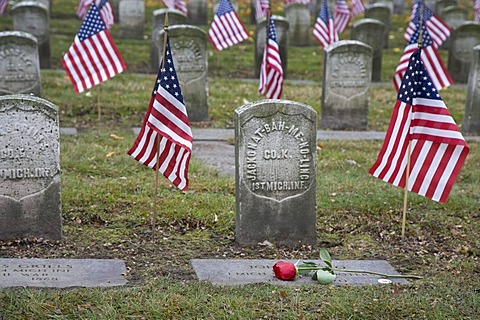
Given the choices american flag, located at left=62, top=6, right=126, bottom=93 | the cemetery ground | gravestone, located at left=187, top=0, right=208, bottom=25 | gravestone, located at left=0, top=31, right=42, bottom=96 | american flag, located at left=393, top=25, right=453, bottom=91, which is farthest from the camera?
gravestone, located at left=187, top=0, right=208, bottom=25

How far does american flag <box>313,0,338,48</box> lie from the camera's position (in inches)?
631

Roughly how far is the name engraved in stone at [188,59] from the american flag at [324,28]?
379 cm

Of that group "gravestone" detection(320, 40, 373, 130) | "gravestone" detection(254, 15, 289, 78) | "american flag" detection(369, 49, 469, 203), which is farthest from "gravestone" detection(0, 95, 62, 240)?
"gravestone" detection(254, 15, 289, 78)

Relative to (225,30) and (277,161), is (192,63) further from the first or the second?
(277,161)

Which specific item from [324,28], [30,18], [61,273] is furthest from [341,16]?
[61,273]

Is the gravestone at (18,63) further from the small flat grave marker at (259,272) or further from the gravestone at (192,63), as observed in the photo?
the small flat grave marker at (259,272)

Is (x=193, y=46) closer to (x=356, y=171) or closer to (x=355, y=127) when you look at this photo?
(x=355, y=127)

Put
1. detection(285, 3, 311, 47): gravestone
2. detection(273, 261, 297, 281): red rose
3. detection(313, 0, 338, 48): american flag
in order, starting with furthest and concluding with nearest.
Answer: detection(285, 3, 311, 47): gravestone
detection(313, 0, 338, 48): american flag
detection(273, 261, 297, 281): red rose

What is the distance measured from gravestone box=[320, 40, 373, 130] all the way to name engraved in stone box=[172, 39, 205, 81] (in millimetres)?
1923

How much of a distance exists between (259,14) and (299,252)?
14.6 metres

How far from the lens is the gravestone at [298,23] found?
21.8 meters

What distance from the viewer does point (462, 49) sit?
1794 centimetres

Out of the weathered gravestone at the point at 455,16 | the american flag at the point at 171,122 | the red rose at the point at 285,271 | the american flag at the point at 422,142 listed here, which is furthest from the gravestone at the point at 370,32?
the red rose at the point at 285,271

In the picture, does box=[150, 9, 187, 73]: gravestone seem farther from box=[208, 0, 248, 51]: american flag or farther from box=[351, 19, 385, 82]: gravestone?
box=[351, 19, 385, 82]: gravestone
